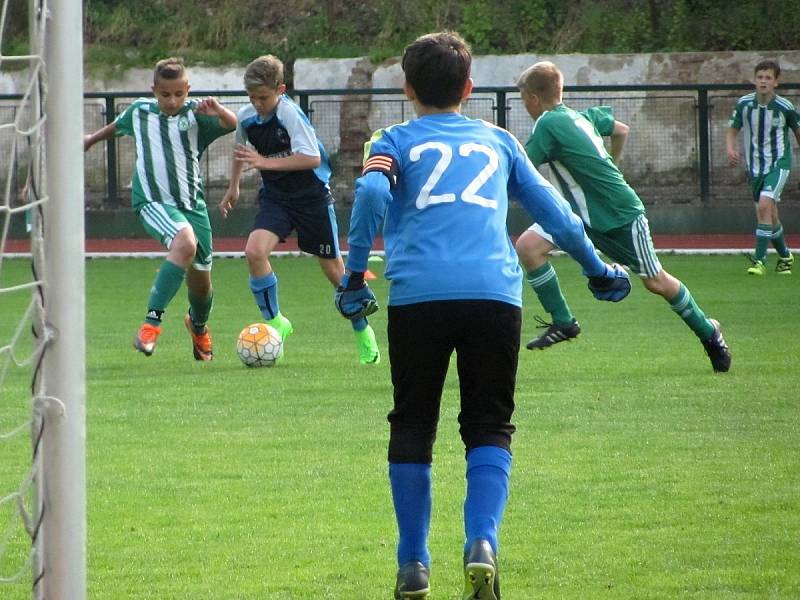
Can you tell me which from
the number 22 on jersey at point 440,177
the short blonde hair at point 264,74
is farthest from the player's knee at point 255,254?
the number 22 on jersey at point 440,177

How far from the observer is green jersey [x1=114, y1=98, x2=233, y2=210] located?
9180 millimetres

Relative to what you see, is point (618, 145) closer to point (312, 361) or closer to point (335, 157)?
point (312, 361)

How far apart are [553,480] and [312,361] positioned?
361 cm

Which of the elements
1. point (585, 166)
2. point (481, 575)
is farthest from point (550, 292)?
point (481, 575)

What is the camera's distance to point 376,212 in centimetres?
413

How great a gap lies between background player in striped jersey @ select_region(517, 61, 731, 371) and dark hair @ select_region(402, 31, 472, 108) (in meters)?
3.95

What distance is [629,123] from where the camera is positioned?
775 inches

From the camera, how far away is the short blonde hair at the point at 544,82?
8.21 meters

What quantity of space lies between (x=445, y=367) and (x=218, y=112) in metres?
5.02

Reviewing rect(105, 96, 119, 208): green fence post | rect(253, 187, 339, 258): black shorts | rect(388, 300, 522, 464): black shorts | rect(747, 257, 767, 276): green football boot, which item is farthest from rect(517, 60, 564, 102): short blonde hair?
rect(105, 96, 119, 208): green fence post

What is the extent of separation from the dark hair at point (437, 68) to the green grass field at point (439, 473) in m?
1.38

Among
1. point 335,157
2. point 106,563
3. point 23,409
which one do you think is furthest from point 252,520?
point 335,157

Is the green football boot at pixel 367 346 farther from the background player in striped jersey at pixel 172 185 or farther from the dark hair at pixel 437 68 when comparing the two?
the dark hair at pixel 437 68

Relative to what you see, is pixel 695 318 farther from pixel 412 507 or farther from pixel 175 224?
pixel 412 507
